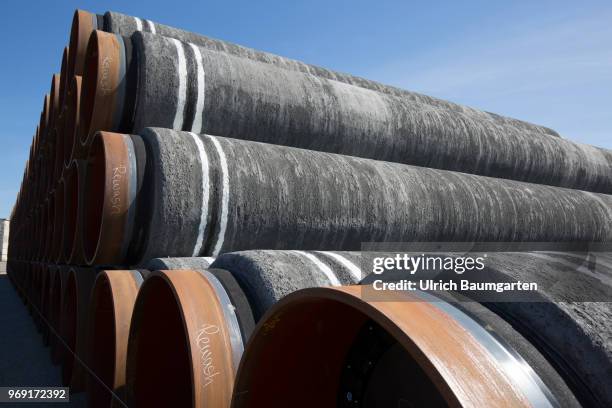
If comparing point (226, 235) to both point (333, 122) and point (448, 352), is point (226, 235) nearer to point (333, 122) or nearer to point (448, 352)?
point (333, 122)

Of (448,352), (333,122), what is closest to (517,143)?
(333,122)

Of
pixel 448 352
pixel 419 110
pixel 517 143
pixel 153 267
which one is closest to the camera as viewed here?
pixel 448 352

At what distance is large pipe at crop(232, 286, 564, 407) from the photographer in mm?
889

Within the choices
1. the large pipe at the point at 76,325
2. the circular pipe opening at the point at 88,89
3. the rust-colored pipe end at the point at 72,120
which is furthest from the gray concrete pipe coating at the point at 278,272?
the rust-colored pipe end at the point at 72,120

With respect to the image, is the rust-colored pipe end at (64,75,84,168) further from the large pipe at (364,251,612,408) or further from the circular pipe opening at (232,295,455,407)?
the large pipe at (364,251,612,408)

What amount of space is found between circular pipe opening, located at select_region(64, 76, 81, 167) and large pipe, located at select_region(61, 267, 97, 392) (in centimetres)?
113

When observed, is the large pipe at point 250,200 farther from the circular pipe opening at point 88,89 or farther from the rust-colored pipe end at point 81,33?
the rust-colored pipe end at point 81,33

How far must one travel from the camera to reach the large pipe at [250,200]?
2674 millimetres

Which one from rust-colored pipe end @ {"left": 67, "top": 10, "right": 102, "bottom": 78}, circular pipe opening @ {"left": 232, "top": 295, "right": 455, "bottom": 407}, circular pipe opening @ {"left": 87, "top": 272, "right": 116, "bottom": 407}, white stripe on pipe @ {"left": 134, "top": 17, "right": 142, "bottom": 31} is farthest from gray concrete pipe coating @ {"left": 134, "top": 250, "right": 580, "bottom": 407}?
rust-colored pipe end @ {"left": 67, "top": 10, "right": 102, "bottom": 78}

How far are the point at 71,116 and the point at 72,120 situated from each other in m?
0.04

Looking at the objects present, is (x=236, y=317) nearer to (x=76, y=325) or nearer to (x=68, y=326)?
(x=76, y=325)

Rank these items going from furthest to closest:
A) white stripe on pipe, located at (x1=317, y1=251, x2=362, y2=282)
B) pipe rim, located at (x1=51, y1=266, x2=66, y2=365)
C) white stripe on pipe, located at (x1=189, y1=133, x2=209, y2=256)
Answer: pipe rim, located at (x1=51, y1=266, x2=66, y2=365) < white stripe on pipe, located at (x1=189, y1=133, x2=209, y2=256) < white stripe on pipe, located at (x1=317, y1=251, x2=362, y2=282)

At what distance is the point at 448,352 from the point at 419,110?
3.51 meters

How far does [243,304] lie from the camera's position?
1704 millimetres
